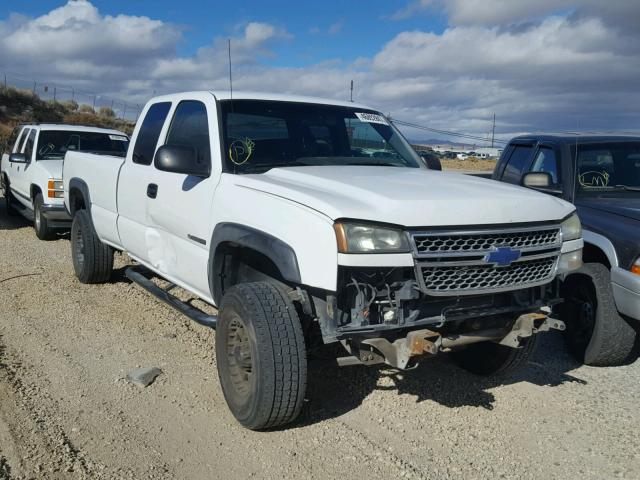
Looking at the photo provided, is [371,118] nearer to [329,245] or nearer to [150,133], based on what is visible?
[150,133]

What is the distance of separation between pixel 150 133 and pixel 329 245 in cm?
289

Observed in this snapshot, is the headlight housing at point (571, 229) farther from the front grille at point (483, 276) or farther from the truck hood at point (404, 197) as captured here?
the front grille at point (483, 276)

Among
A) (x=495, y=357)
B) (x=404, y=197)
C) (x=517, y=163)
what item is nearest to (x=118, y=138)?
(x=517, y=163)

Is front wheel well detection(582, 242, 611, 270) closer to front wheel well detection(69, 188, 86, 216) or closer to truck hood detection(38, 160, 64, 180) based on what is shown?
front wheel well detection(69, 188, 86, 216)

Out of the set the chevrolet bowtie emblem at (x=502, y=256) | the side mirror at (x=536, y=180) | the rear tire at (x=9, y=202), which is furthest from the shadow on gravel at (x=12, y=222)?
the chevrolet bowtie emblem at (x=502, y=256)

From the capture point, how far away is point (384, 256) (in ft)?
10.4

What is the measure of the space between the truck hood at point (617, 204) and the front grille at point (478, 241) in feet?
5.10

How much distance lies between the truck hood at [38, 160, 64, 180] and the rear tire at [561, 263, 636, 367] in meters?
7.51

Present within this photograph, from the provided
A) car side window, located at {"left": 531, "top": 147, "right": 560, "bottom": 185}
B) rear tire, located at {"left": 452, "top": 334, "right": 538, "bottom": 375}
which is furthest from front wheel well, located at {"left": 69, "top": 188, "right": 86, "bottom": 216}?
car side window, located at {"left": 531, "top": 147, "right": 560, "bottom": 185}

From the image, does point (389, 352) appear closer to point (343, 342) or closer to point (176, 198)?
point (343, 342)

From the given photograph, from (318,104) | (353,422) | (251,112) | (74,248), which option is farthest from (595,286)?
(74,248)

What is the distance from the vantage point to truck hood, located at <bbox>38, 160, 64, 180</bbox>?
958 centimetres

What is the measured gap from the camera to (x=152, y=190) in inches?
199

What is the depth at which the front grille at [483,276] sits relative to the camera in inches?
130
